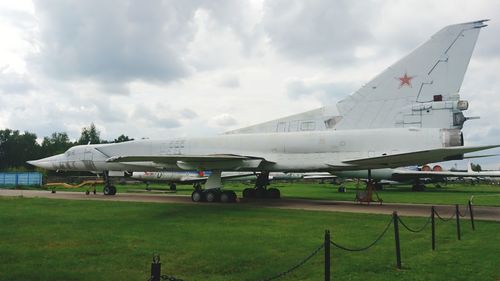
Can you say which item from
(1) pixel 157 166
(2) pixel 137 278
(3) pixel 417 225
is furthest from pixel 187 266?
(1) pixel 157 166

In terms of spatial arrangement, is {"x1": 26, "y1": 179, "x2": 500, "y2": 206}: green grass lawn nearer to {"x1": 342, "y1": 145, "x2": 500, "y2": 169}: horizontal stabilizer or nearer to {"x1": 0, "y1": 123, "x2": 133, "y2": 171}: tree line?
{"x1": 342, "y1": 145, "x2": 500, "y2": 169}: horizontal stabilizer

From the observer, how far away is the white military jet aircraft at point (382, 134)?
13875 millimetres

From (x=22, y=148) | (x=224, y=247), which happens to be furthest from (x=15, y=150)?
(x=224, y=247)

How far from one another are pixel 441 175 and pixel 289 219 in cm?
3071

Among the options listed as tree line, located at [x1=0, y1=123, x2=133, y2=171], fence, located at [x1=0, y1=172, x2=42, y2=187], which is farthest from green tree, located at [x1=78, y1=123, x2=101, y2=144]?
fence, located at [x1=0, y1=172, x2=42, y2=187]

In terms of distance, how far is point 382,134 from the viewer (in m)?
14.8

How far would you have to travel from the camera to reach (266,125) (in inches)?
708

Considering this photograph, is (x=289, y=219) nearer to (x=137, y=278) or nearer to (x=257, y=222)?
(x=257, y=222)

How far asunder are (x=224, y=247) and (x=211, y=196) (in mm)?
10002

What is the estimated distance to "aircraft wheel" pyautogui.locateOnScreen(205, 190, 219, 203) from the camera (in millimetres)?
17906

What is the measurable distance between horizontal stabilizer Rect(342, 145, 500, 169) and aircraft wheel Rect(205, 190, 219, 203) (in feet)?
18.5

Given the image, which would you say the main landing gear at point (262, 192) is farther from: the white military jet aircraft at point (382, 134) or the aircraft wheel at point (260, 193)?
the white military jet aircraft at point (382, 134)

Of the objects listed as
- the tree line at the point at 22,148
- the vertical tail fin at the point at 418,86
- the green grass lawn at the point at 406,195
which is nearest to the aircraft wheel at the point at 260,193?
the green grass lawn at the point at 406,195

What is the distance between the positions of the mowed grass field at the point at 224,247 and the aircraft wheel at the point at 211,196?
510cm
